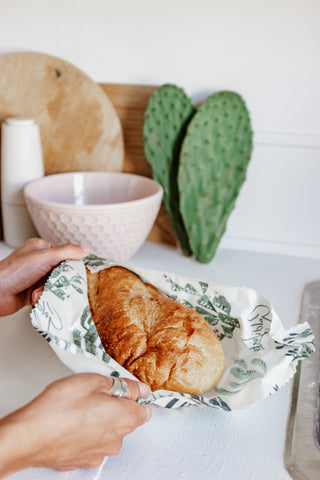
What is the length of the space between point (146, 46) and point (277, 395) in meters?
0.83

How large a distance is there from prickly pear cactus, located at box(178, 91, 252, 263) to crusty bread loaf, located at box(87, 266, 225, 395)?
43 cm

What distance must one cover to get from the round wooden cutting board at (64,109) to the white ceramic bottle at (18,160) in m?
0.08

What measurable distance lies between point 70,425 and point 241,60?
899 mm

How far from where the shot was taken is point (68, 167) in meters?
1.30

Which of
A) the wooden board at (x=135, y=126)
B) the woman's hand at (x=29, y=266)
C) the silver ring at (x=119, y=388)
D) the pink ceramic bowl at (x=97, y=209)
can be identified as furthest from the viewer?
the wooden board at (x=135, y=126)

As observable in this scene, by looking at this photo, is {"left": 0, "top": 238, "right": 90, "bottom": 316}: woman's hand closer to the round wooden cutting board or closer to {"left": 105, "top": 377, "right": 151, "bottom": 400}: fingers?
{"left": 105, "top": 377, "right": 151, "bottom": 400}: fingers

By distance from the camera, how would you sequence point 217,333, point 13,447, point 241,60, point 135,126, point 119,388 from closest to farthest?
point 13,447 < point 119,388 < point 217,333 < point 241,60 < point 135,126

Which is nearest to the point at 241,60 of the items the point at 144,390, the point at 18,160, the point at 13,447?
the point at 18,160

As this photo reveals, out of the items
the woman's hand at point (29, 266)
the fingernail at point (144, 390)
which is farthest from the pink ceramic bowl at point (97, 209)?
the fingernail at point (144, 390)

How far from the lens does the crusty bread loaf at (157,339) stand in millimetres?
656

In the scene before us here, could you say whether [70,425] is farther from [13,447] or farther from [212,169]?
[212,169]

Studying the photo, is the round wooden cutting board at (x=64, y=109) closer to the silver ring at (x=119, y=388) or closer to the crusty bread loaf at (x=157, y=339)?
the crusty bread loaf at (x=157, y=339)

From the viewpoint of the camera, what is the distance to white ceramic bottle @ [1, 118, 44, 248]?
1185mm

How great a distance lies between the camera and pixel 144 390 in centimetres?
61
